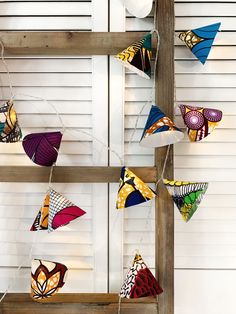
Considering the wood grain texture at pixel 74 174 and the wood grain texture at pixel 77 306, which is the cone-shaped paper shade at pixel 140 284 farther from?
the wood grain texture at pixel 74 174

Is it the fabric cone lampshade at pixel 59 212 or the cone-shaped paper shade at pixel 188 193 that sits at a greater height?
the cone-shaped paper shade at pixel 188 193

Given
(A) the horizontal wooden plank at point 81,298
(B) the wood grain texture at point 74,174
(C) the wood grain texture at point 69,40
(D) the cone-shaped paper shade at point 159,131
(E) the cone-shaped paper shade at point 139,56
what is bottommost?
(A) the horizontal wooden plank at point 81,298

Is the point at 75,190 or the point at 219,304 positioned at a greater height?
the point at 75,190

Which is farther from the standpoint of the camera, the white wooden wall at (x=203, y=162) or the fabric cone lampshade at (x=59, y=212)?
the white wooden wall at (x=203, y=162)

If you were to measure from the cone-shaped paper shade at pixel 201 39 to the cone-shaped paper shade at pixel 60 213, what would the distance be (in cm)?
38

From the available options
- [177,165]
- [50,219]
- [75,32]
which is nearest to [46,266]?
[50,219]

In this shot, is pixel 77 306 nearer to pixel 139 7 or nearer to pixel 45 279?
pixel 45 279

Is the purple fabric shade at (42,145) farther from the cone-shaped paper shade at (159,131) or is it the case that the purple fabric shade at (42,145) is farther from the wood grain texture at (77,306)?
the wood grain texture at (77,306)

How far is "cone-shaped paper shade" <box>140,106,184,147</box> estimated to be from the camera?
72 centimetres

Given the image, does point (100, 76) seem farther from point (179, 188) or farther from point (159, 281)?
point (159, 281)

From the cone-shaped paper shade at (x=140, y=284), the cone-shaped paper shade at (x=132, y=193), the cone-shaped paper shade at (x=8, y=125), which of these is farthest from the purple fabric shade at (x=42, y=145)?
the cone-shaped paper shade at (x=140, y=284)

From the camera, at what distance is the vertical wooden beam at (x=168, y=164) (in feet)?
2.51

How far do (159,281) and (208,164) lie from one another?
264 millimetres

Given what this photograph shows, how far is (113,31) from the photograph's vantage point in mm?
809
